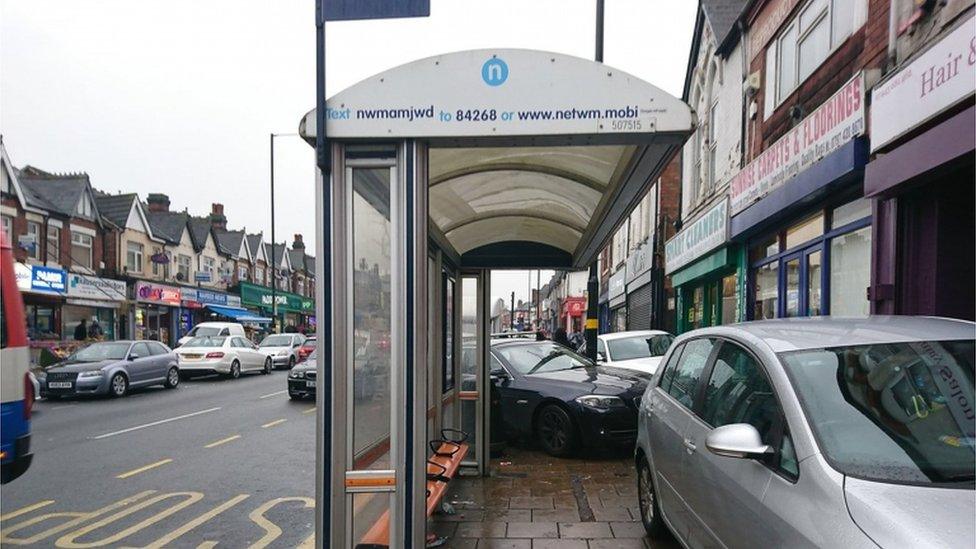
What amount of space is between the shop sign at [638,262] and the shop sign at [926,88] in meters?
13.8

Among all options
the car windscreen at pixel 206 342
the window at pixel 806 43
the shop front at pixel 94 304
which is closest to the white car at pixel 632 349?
the window at pixel 806 43

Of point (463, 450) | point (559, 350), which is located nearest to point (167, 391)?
point (559, 350)

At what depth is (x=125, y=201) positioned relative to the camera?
31328 millimetres

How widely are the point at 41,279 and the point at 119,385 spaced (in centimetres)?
1202

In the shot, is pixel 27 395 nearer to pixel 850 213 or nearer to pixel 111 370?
pixel 850 213

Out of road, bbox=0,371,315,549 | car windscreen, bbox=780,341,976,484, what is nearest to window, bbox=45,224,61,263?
road, bbox=0,371,315,549

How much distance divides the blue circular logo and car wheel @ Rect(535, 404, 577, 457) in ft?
16.7

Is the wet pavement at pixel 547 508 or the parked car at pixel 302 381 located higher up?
the wet pavement at pixel 547 508

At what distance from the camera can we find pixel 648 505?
4.54m

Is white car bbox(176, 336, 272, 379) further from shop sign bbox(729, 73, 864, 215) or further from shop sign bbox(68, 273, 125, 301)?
shop sign bbox(729, 73, 864, 215)

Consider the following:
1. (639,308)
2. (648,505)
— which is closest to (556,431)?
(648,505)

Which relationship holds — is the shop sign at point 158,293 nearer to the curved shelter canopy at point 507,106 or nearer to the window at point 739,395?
the curved shelter canopy at point 507,106

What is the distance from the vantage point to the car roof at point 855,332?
9.46 ft

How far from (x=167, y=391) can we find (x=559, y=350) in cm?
1182
